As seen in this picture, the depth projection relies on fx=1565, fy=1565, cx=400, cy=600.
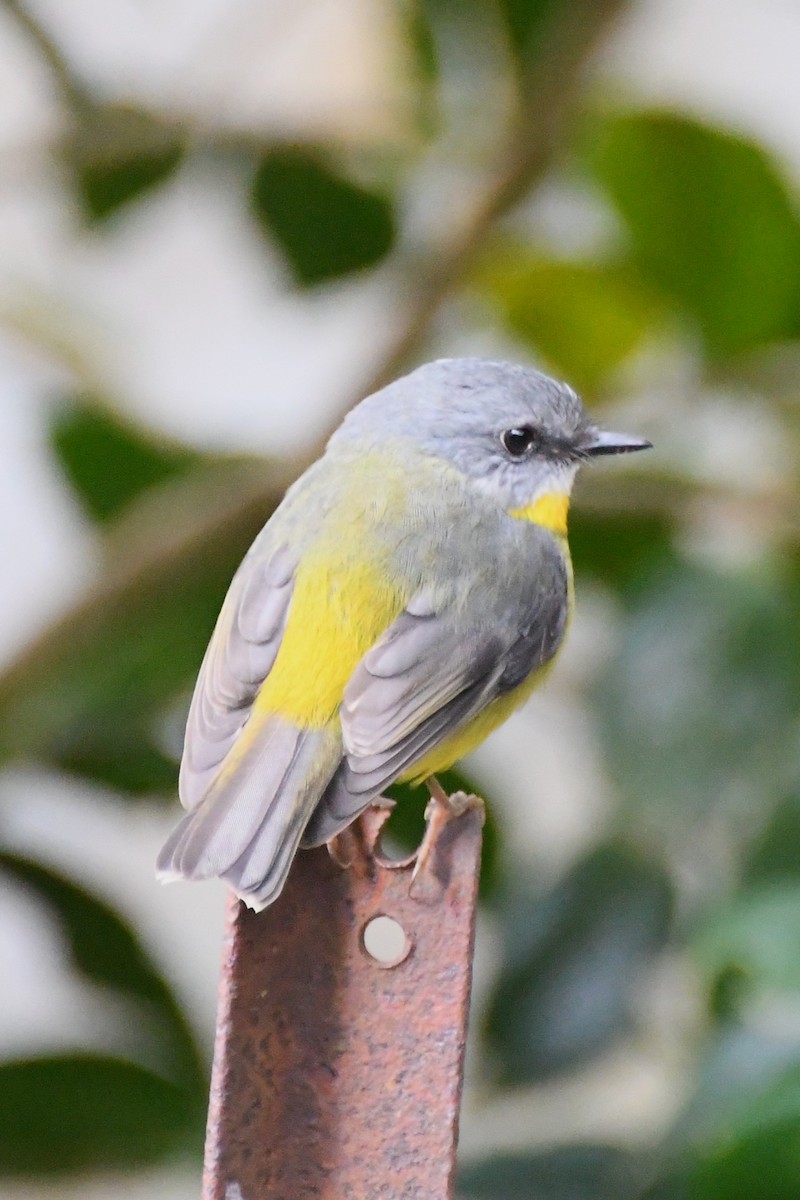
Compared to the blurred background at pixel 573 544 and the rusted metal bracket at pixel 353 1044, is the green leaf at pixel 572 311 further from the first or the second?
the rusted metal bracket at pixel 353 1044

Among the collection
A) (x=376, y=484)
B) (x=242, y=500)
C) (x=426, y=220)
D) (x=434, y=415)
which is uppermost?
(x=426, y=220)

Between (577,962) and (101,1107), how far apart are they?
576 millimetres

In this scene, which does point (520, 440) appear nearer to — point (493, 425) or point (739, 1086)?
point (493, 425)

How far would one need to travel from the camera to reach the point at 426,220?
227 centimetres

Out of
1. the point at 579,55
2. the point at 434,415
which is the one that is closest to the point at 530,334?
the point at 579,55

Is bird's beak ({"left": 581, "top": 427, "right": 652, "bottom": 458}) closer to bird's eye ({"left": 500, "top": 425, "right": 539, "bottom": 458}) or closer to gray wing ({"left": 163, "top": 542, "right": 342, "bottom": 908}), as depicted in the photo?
bird's eye ({"left": 500, "top": 425, "right": 539, "bottom": 458})

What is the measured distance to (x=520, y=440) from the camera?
1.59 m

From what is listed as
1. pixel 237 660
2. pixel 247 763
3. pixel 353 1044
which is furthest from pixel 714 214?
pixel 353 1044

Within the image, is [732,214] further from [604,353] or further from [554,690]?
[554,690]

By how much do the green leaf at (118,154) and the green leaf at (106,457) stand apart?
0.91 feet

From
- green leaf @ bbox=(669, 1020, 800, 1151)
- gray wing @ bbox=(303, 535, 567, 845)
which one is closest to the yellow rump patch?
gray wing @ bbox=(303, 535, 567, 845)

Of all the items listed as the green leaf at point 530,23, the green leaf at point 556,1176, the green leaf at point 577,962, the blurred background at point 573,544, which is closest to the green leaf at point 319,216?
the blurred background at point 573,544

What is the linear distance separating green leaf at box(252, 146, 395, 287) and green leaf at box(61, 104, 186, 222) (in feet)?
0.43

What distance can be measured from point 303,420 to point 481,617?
2.35 m
